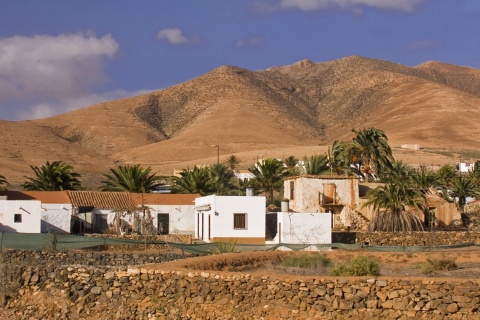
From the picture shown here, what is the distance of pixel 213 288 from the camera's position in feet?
50.4

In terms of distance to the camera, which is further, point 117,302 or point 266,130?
point 266,130

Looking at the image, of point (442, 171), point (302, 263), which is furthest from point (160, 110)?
point (302, 263)

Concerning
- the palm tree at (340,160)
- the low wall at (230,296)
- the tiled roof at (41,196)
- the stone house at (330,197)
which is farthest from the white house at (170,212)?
the low wall at (230,296)

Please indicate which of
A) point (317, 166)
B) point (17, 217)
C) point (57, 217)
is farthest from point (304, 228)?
point (317, 166)

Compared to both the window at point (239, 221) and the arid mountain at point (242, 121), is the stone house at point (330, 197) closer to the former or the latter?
the window at point (239, 221)

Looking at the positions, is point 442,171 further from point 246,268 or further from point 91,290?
point 91,290

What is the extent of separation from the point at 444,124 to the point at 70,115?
277 ft

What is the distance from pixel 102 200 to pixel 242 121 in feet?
397

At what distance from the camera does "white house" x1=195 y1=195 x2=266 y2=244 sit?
35.6m

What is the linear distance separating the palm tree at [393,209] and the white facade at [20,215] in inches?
645

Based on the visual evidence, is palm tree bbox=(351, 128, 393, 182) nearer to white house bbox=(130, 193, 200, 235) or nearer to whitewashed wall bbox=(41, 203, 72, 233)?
white house bbox=(130, 193, 200, 235)

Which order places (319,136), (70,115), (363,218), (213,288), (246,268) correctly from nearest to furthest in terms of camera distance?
(213,288) → (246,268) → (363,218) → (319,136) → (70,115)

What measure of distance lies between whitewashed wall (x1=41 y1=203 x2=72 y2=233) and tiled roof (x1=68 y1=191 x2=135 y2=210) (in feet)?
4.07

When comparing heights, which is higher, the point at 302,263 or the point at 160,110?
the point at 160,110
